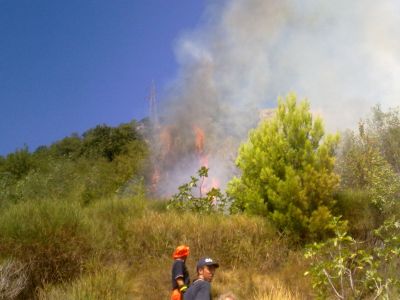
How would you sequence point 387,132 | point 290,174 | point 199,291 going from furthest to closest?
point 387,132 < point 290,174 < point 199,291

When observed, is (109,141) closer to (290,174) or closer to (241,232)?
(290,174)

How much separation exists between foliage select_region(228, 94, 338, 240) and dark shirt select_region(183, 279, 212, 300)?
8.76 m

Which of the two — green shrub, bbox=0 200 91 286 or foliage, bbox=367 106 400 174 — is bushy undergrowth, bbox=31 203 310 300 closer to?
green shrub, bbox=0 200 91 286

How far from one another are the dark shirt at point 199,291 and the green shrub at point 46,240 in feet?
18.8

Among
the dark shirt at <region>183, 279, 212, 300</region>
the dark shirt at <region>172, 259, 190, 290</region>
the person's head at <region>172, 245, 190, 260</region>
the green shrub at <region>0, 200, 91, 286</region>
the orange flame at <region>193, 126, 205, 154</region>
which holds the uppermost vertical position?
the orange flame at <region>193, 126, 205, 154</region>

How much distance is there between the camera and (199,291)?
16.8 ft

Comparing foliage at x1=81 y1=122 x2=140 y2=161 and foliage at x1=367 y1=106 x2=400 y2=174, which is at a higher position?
foliage at x1=81 y1=122 x2=140 y2=161

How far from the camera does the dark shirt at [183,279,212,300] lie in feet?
16.7

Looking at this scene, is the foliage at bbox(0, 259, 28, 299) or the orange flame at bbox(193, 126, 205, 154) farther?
the orange flame at bbox(193, 126, 205, 154)

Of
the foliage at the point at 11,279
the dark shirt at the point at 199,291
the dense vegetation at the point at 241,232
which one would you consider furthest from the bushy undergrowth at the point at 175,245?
the dark shirt at the point at 199,291

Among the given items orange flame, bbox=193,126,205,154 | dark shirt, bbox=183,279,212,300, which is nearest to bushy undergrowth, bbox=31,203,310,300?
dark shirt, bbox=183,279,212,300

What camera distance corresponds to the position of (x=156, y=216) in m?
13.4

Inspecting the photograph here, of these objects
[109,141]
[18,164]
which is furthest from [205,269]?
[109,141]

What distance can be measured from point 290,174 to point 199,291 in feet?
30.4
